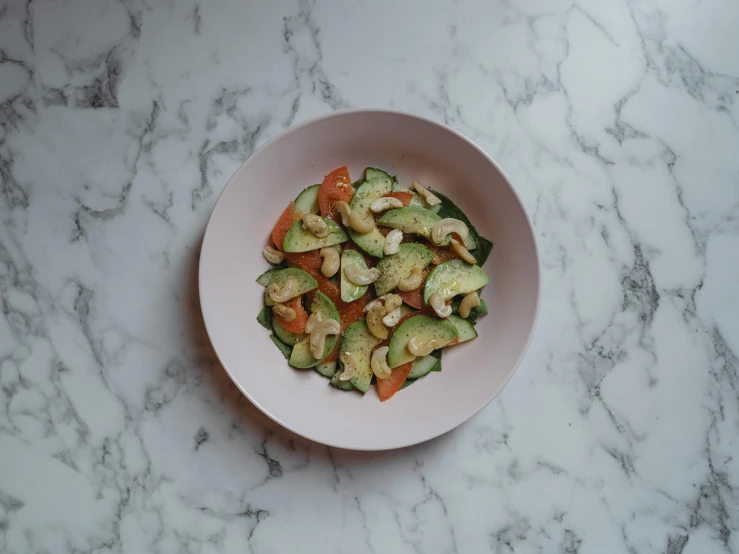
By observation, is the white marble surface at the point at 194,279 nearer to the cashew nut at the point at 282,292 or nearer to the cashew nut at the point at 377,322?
the cashew nut at the point at 282,292

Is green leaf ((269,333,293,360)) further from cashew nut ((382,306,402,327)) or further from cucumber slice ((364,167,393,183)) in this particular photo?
cucumber slice ((364,167,393,183))

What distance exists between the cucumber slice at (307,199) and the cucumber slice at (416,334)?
421 millimetres

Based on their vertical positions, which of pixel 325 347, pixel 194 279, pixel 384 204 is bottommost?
pixel 194 279

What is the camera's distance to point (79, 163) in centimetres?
→ 183

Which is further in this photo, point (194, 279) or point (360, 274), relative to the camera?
point (194, 279)

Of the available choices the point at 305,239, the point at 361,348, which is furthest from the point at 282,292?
the point at 361,348

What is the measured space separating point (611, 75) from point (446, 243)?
29.2 inches

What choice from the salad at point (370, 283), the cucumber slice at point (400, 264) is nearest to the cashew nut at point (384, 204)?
the salad at point (370, 283)

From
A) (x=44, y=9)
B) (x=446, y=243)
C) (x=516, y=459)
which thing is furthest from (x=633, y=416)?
(x=44, y=9)

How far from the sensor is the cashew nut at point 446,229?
1.70 metres

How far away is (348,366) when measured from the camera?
1697 millimetres

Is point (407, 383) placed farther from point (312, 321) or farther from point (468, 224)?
point (468, 224)

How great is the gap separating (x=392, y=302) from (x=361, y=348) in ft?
0.52

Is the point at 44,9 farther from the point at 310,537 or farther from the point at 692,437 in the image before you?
the point at 692,437
